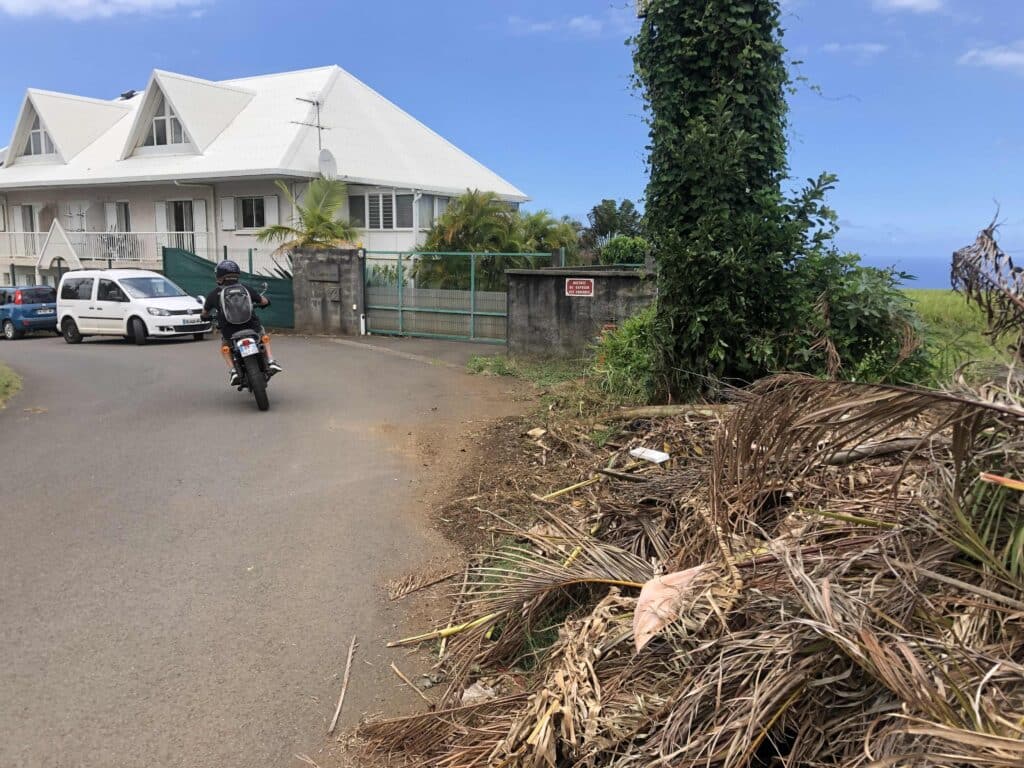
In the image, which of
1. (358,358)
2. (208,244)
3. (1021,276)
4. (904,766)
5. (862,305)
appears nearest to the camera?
(904,766)

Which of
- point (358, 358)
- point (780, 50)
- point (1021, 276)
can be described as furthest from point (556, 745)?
point (358, 358)

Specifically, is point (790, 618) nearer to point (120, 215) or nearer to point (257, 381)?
point (257, 381)

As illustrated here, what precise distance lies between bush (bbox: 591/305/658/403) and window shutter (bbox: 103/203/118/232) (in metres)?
26.9

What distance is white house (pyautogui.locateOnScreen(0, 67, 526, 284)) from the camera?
85.7 feet

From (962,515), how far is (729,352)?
5.65 metres

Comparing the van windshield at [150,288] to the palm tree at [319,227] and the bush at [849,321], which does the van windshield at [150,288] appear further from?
the bush at [849,321]

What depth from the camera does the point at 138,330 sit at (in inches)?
747

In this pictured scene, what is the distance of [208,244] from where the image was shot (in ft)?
92.1

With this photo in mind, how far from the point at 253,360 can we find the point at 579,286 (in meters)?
5.75

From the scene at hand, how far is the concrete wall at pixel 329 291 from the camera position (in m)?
18.6

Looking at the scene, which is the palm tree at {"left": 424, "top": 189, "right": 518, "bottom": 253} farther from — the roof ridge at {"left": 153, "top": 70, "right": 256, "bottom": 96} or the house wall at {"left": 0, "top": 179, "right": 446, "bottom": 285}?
the roof ridge at {"left": 153, "top": 70, "right": 256, "bottom": 96}

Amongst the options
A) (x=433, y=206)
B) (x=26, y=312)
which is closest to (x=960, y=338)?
(x=433, y=206)

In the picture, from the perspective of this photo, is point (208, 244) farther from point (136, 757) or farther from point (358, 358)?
point (136, 757)

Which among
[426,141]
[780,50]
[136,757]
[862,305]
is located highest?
[426,141]
